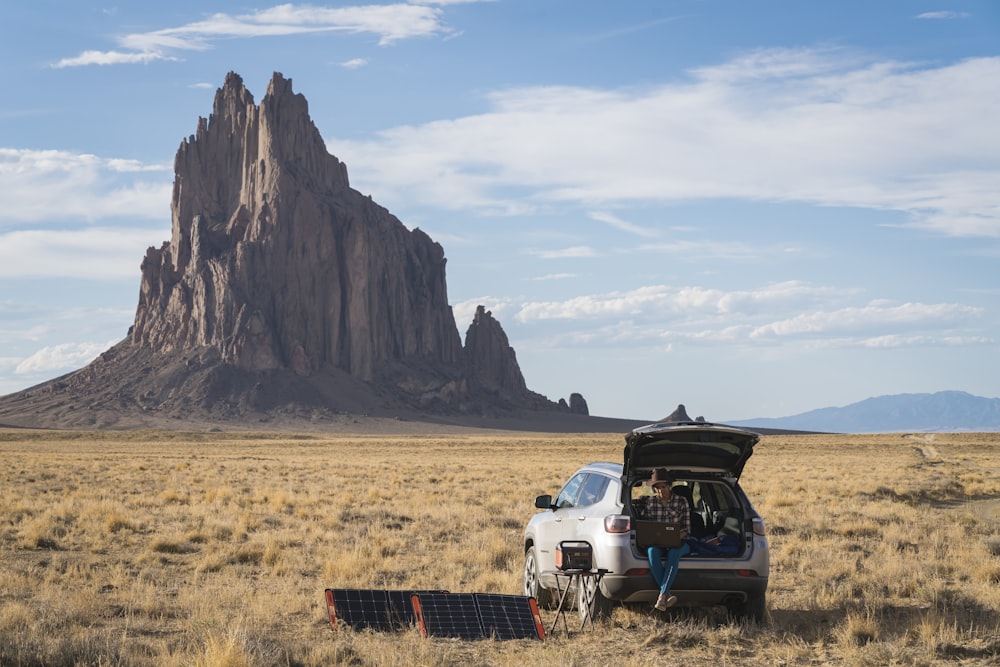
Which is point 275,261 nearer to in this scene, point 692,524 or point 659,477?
point 692,524

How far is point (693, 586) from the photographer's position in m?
10.0

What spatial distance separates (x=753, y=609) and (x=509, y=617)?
2496 mm

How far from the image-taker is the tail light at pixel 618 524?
10094 mm

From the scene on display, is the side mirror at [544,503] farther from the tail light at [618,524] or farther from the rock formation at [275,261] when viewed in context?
the rock formation at [275,261]

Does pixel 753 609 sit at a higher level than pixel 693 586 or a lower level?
lower

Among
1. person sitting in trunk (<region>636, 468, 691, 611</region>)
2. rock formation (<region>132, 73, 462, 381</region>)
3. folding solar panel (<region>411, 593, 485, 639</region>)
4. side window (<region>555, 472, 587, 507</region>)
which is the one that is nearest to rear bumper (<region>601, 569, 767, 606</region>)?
person sitting in trunk (<region>636, 468, 691, 611</region>)

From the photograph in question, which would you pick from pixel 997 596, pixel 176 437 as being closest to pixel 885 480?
pixel 997 596

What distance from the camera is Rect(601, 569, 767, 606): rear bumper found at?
9.95 meters

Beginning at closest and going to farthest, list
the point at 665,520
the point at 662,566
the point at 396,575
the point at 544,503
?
the point at 662,566 → the point at 665,520 → the point at 544,503 → the point at 396,575

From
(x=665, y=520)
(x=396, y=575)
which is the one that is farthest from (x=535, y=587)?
(x=396, y=575)

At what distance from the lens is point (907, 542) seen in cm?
1719

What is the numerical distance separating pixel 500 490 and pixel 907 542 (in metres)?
13.6

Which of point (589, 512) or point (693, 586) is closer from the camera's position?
point (693, 586)

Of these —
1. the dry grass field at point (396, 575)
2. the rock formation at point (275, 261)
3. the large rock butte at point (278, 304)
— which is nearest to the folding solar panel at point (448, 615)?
the dry grass field at point (396, 575)
